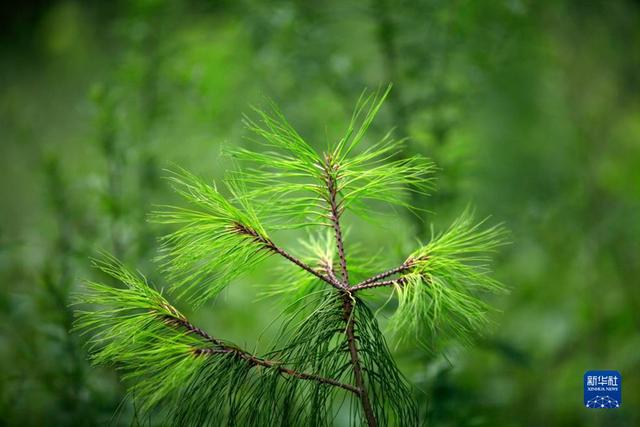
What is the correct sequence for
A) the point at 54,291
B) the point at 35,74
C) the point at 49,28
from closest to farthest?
the point at 54,291
the point at 49,28
the point at 35,74

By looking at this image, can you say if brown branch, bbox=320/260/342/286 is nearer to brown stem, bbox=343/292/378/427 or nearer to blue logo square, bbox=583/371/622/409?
brown stem, bbox=343/292/378/427

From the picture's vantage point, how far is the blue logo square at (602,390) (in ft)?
3.71

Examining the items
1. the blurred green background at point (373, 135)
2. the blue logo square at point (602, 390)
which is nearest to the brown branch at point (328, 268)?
the blurred green background at point (373, 135)

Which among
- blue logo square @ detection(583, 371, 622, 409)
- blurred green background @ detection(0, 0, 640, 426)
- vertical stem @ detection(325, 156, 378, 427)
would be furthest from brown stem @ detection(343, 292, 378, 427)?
blue logo square @ detection(583, 371, 622, 409)

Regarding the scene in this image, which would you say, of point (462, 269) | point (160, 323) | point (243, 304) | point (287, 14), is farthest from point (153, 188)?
point (462, 269)

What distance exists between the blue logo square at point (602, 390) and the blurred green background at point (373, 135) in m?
0.28

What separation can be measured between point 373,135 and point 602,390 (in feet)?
3.97

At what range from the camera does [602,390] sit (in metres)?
1.14

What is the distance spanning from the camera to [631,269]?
9.82 ft

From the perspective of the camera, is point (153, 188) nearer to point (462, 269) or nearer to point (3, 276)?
point (3, 276)

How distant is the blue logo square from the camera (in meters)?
1.13

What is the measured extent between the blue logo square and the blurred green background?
0.92ft

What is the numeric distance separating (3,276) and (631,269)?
3.17 meters

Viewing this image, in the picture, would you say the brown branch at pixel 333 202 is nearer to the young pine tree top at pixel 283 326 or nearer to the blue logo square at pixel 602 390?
the young pine tree top at pixel 283 326
